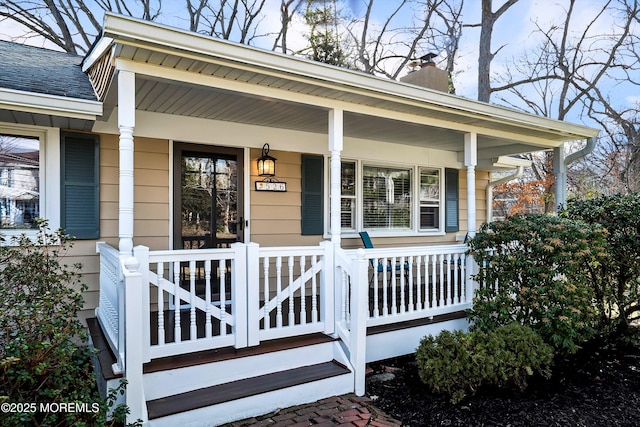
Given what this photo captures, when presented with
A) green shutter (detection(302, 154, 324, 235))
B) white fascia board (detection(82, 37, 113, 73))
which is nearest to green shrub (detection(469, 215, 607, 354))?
green shutter (detection(302, 154, 324, 235))

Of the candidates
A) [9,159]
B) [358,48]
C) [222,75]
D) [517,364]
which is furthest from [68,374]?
[358,48]

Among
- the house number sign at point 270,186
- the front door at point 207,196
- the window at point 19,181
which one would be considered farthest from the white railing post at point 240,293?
the window at point 19,181

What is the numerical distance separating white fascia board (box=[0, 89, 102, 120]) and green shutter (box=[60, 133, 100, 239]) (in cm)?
58

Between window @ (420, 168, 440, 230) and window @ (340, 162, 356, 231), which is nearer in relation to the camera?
window @ (340, 162, 356, 231)

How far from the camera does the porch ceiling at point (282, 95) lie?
291cm

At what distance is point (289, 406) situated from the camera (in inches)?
122

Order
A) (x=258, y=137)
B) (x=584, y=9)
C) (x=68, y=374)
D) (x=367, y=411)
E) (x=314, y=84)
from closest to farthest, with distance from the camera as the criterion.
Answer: (x=68, y=374), (x=367, y=411), (x=314, y=84), (x=258, y=137), (x=584, y=9)

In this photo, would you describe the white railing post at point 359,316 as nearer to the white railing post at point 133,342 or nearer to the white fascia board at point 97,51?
the white railing post at point 133,342

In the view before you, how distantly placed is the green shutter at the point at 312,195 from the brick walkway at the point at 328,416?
2.59 metres

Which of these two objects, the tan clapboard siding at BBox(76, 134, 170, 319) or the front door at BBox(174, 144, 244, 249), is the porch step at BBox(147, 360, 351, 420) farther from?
the front door at BBox(174, 144, 244, 249)

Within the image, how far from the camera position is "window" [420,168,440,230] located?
6.75m

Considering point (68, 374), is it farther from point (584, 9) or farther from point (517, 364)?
point (584, 9)

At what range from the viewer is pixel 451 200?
274 inches

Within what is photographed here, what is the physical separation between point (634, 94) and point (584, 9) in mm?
3232
